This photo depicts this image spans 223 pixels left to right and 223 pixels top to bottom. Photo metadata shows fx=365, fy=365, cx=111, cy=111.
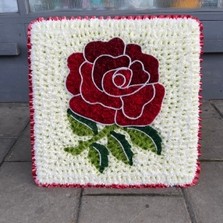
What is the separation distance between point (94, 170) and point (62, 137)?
0.32 metres

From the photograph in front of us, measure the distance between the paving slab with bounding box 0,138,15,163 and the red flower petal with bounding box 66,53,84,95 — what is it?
3.68 feet

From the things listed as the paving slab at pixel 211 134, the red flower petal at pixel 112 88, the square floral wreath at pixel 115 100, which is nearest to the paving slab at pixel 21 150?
the square floral wreath at pixel 115 100

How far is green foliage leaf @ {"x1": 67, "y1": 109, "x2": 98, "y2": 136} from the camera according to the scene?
2467mm

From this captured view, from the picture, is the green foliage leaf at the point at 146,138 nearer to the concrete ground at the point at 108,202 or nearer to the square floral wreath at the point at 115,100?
the square floral wreath at the point at 115,100

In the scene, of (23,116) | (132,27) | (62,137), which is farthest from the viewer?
(23,116)

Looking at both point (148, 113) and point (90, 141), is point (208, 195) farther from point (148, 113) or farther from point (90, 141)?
point (90, 141)

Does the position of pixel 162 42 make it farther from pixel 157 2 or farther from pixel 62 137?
pixel 157 2

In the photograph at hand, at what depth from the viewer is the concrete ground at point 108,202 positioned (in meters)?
2.30

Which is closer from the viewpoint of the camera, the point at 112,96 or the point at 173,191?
the point at 112,96

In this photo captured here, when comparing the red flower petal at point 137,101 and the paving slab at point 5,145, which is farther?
the paving slab at point 5,145

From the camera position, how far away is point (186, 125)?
2.45m

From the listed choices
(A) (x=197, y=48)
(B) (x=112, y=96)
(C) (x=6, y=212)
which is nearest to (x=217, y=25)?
(A) (x=197, y=48)

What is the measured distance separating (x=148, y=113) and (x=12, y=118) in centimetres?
217

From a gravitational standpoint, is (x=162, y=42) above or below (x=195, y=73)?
above
